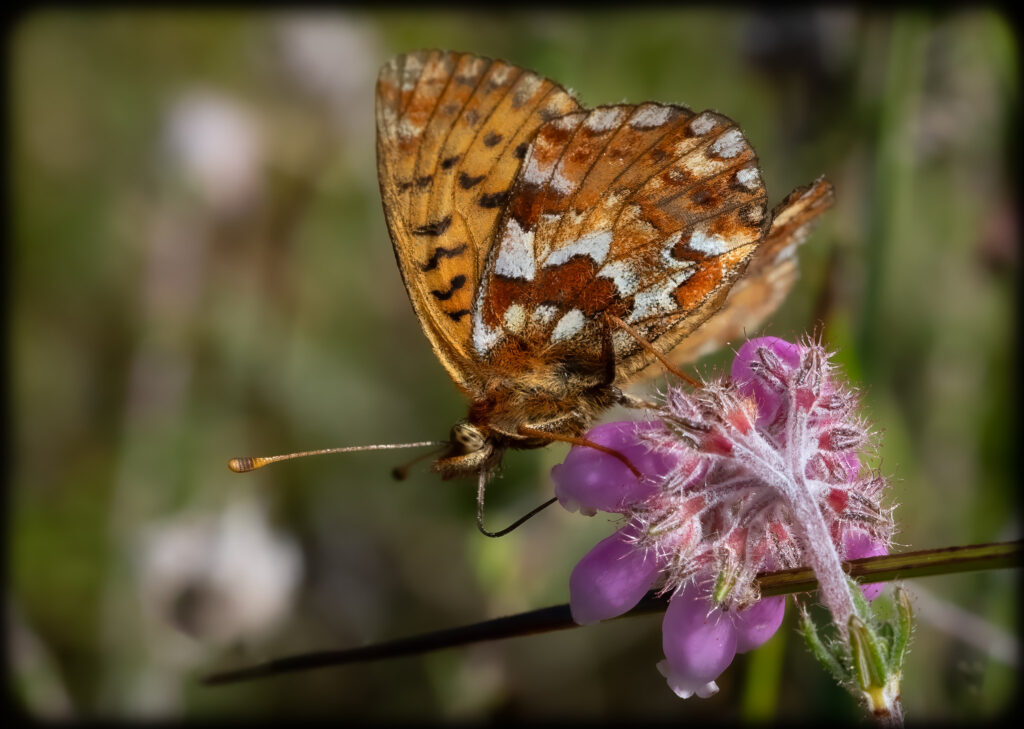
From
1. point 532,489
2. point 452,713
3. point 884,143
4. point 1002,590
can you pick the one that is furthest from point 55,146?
point 1002,590

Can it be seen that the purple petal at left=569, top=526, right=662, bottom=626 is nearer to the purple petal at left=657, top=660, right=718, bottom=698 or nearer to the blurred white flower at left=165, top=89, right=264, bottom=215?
the purple petal at left=657, top=660, right=718, bottom=698

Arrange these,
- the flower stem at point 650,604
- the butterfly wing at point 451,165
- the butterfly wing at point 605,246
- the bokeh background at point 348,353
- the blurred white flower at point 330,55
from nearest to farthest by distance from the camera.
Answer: the flower stem at point 650,604 < the butterfly wing at point 605,246 < the butterfly wing at point 451,165 < the bokeh background at point 348,353 < the blurred white flower at point 330,55

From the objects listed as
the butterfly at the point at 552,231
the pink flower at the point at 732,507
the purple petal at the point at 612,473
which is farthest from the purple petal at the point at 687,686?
the butterfly at the point at 552,231

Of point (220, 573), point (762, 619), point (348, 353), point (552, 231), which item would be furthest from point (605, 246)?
point (348, 353)

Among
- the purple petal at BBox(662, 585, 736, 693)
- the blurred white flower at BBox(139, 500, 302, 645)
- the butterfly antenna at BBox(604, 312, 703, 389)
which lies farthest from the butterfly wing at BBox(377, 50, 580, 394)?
the blurred white flower at BBox(139, 500, 302, 645)

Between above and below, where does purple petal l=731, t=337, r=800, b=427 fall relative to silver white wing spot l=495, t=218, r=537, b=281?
below

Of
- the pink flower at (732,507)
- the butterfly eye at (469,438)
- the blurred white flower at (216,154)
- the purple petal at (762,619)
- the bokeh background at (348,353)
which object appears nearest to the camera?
the pink flower at (732,507)

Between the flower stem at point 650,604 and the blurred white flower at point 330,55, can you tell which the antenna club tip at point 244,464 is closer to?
the flower stem at point 650,604

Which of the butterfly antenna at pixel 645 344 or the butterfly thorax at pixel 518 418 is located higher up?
the butterfly antenna at pixel 645 344
